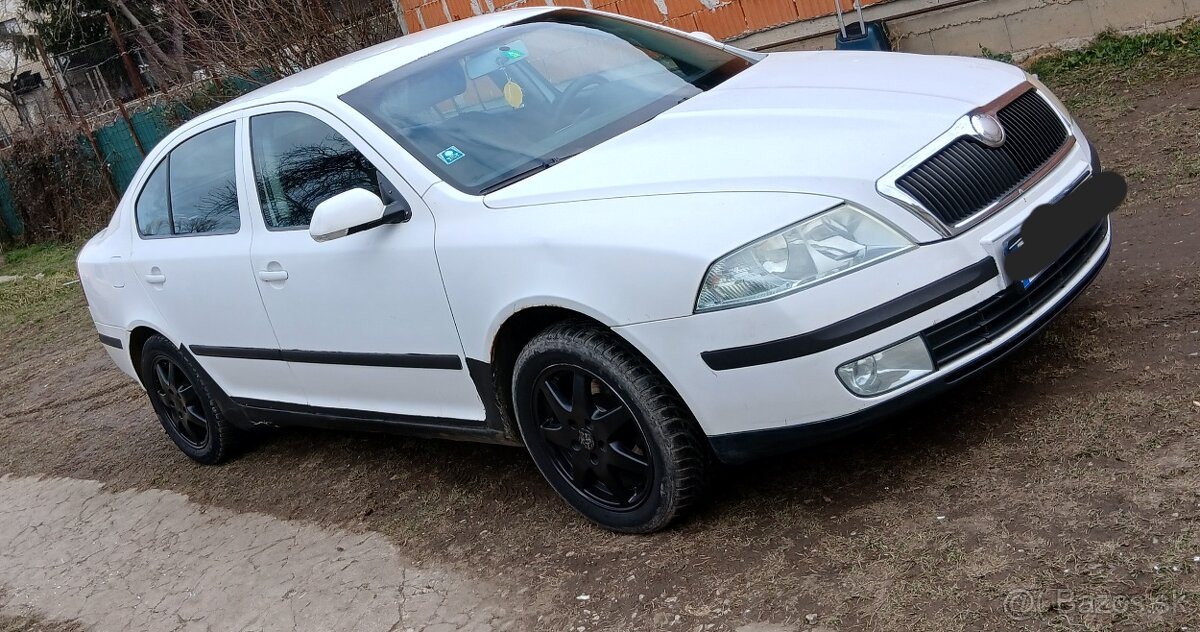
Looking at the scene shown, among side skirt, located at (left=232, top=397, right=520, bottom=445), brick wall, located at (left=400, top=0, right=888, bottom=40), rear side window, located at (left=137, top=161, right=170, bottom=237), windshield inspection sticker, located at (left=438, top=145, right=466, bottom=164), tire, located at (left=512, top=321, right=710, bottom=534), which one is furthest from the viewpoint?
brick wall, located at (left=400, top=0, right=888, bottom=40)

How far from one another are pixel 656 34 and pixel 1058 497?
8.28 ft

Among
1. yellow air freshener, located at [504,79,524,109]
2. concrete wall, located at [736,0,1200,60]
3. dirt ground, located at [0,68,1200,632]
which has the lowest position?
dirt ground, located at [0,68,1200,632]

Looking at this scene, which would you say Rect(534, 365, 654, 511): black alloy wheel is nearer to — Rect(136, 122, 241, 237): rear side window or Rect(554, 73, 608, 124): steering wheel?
Rect(554, 73, 608, 124): steering wheel

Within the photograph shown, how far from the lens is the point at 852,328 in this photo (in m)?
2.96

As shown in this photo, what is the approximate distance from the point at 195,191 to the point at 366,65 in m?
1.10

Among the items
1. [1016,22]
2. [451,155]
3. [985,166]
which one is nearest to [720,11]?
[1016,22]

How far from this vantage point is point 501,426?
3.83 metres

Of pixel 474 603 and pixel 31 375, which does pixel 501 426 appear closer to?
pixel 474 603

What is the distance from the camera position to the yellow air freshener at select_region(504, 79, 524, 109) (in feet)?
13.2

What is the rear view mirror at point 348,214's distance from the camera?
363 centimetres

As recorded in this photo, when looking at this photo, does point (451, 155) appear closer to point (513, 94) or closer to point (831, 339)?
point (513, 94)

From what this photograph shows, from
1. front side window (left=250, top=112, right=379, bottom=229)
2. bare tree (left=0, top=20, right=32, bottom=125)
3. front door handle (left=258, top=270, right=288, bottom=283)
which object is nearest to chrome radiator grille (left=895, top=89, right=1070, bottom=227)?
front side window (left=250, top=112, right=379, bottom=229)

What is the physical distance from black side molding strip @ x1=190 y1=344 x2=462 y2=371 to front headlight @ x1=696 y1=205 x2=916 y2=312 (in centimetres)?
112

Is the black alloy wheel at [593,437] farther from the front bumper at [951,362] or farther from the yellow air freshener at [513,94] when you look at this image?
the yellow air freshener at [513,94]
